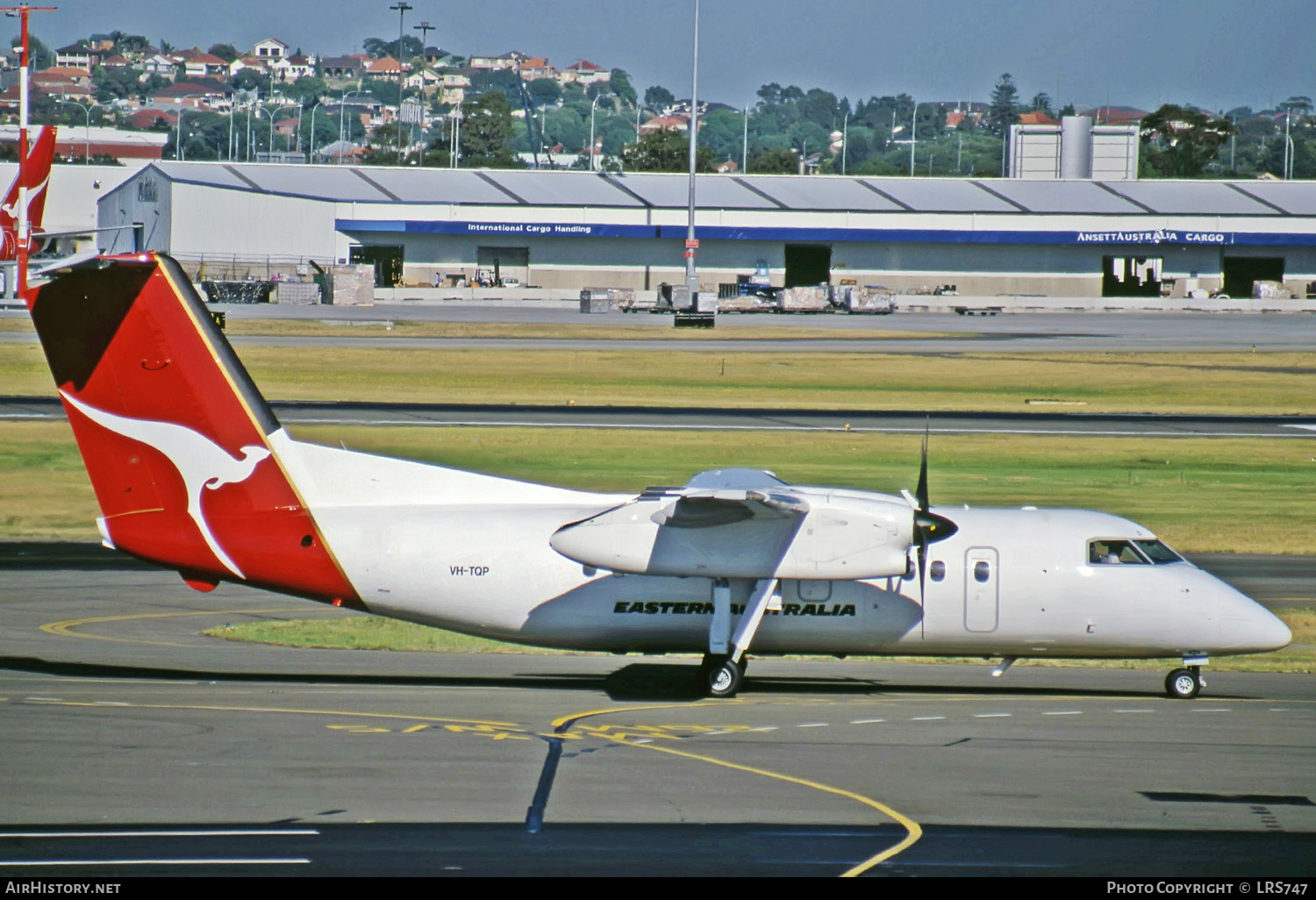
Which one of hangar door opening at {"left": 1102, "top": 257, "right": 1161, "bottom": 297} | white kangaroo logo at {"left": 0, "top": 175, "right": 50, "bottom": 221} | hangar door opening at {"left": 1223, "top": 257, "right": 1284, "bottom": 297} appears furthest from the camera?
hangar door opening at {"left": 1223, "top": 257, "right": 1284, "bottom": 297}

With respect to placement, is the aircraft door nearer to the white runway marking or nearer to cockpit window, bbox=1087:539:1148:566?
cockpit window, bbox=1087:539:1148:566

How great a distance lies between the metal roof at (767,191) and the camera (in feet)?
392

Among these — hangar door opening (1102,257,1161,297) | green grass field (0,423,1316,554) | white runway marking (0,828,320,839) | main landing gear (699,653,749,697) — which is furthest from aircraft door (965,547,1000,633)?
hangar door opening (1102,257,1161,297)

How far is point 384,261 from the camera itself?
11812cm

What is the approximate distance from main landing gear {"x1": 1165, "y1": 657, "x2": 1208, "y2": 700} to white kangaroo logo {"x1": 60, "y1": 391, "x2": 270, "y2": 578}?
44.1 ft

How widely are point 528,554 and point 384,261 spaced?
102 metres

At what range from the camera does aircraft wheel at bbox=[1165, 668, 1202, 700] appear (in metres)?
20.1

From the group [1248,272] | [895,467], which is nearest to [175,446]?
[895,467]

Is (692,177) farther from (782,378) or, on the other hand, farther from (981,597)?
(981,597)

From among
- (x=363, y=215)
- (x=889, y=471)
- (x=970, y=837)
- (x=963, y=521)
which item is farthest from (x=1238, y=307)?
(x=970, y=837)

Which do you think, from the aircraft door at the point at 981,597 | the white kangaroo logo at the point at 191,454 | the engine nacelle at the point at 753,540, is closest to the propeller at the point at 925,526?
the engine nacelle at the point at 753,540

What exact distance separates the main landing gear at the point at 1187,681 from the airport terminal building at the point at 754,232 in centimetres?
9963

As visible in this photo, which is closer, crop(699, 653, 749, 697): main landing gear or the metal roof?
crop(699, 653, 749, 697): main landing gear

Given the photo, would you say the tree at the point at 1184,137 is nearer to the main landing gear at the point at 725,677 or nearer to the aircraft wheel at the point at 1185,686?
the aircraft wheel at the point at 1185,686
